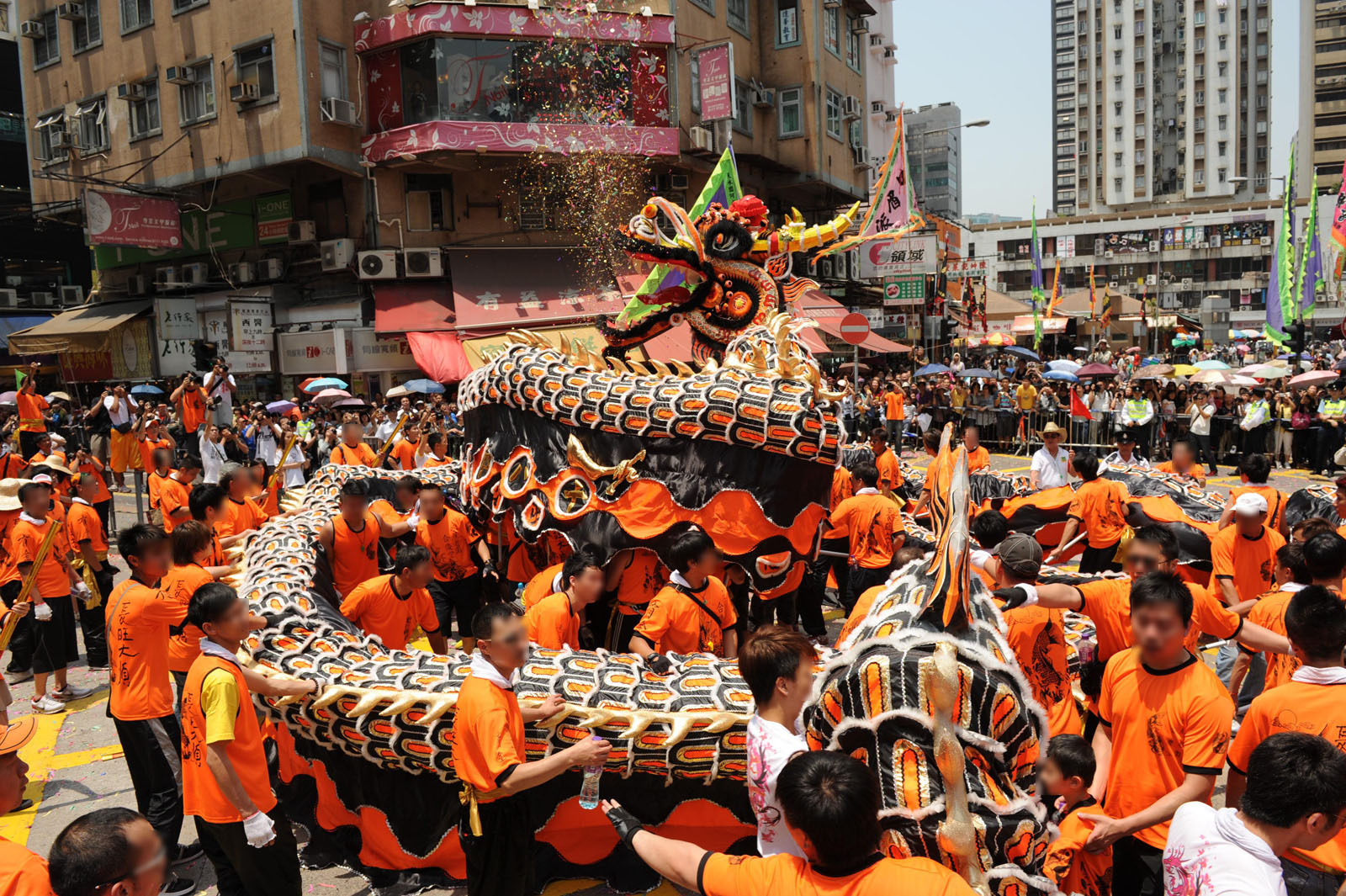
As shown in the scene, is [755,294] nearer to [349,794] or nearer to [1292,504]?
[1292,504]

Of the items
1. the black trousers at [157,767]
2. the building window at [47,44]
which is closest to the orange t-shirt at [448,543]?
the black trousers at [157,767]

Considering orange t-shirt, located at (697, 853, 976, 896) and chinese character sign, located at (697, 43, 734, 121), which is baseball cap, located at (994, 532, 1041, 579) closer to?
orange t-shirt, located at (697, 853, 976, 896)

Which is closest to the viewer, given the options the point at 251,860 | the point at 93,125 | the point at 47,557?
the point at 251,860

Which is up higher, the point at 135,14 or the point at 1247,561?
the point at 135,14

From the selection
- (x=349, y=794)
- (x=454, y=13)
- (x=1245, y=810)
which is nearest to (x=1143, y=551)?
(x=1245, y=810)

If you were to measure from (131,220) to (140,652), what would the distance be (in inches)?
772

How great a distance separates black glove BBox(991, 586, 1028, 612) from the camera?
3475mm

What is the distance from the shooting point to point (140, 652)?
4418mm

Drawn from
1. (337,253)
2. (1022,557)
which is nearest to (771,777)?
(1022,557)

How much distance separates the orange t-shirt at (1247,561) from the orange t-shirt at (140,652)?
17.6ft

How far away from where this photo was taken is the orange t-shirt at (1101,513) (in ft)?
22.4

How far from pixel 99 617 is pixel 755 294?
5.73 metres

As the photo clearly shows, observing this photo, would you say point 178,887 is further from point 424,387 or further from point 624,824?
point 424,387

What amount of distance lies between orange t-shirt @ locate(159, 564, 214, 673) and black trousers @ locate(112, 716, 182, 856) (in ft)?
0.91
